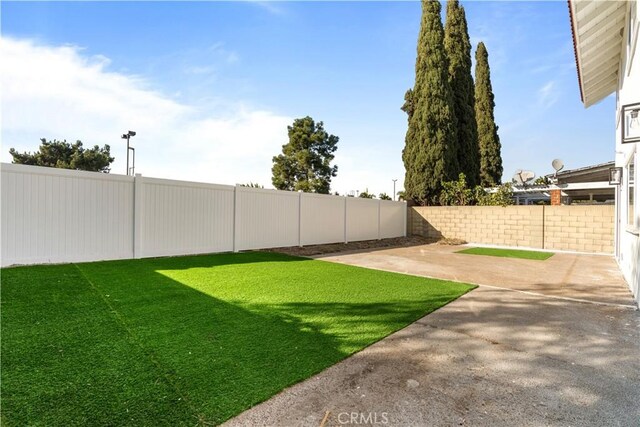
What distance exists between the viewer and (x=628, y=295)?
515cm

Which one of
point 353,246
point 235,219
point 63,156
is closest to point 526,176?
point 353,246

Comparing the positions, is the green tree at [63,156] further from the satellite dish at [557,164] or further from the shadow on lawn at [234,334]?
the satellite dish at [557,164]

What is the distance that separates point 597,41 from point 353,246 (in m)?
8.53

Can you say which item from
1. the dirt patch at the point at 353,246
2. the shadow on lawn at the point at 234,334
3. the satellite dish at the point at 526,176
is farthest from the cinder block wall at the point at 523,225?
the shadow on lawn at the point at 234,334

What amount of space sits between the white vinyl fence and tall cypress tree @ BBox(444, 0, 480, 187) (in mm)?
10710

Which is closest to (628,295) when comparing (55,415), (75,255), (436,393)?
(436,393)

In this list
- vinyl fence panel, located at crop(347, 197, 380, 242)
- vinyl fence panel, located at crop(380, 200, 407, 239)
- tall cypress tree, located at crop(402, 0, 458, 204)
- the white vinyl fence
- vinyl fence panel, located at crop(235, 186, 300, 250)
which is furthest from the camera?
tall cypress tree, located at crop(402, 0, 458, 204)

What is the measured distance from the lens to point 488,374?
2.46 m

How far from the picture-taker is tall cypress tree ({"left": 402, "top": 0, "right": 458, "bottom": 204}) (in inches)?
634

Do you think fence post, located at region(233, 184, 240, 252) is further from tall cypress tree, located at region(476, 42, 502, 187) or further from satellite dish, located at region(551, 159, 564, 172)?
tall cypress tree, located at region(476, 42, 502, 187)

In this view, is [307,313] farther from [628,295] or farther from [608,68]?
[608,68]

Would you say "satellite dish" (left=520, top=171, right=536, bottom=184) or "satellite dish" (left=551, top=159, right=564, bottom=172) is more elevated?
"satellite dish" (left=551, top=159, right=564, bottom=172)

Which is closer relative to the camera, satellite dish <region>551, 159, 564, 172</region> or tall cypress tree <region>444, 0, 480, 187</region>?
satellite dish <region>551, 159, 564, 172</region>

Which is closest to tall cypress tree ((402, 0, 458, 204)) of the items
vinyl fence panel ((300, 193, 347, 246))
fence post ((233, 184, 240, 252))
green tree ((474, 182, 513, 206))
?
green tree ((474, 182, 513, 206))
